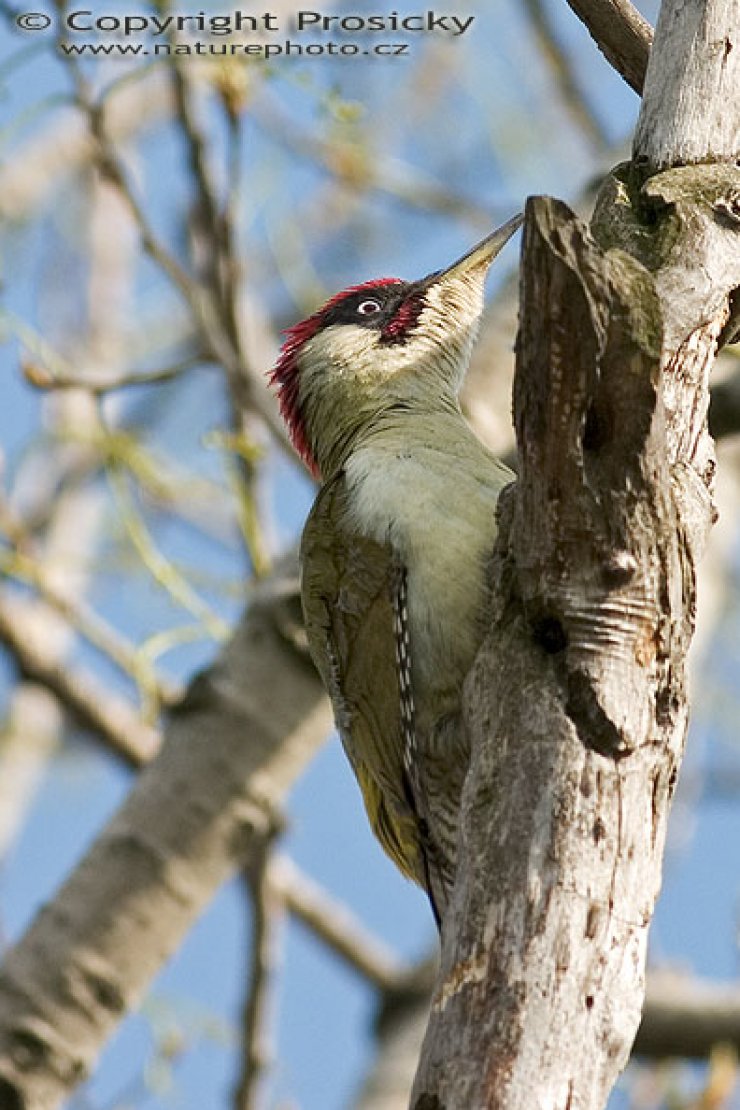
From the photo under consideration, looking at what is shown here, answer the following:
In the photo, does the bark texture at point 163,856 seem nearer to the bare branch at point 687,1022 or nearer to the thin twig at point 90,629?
the thin twig at point 90,629

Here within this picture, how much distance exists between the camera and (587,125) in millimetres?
9578

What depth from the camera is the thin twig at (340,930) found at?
7176 millimetres

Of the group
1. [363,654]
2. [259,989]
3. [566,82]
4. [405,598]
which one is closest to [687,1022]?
[259,989]

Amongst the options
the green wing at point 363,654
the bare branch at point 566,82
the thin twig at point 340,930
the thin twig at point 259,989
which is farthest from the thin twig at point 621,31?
the bare branch at point 566,82

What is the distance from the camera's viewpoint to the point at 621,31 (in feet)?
13.1

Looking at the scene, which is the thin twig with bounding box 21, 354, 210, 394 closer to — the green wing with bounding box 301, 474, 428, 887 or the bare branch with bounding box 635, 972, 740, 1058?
the green wing with bounding box 301, 474, 428, 887

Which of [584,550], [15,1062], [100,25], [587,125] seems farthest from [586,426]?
[587,125]

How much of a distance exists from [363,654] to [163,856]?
1428 millimetres

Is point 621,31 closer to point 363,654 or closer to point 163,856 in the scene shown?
point 363,654

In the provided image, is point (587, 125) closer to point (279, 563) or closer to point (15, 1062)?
point (279, 563)

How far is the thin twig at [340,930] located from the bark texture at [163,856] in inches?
58.3

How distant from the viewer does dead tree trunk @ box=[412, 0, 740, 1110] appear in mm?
2643
